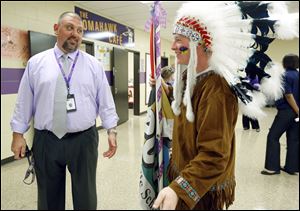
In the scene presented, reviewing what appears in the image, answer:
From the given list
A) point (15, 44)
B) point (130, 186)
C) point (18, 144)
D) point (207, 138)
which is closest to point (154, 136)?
point (207, 138)

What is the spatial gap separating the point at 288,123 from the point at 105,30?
3.57 meters

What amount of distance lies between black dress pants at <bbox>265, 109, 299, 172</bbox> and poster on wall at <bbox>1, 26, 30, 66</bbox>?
2.86 meters

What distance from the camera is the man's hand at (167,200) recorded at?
2.38 ft

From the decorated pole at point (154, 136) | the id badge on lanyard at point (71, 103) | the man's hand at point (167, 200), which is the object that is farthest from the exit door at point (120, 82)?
the man's hand at point (167, 200)

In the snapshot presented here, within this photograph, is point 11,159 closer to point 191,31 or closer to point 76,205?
point 76,205

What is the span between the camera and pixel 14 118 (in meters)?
1.36

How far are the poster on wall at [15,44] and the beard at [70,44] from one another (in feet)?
4.75

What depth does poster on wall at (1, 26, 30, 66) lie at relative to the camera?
98.0 inches

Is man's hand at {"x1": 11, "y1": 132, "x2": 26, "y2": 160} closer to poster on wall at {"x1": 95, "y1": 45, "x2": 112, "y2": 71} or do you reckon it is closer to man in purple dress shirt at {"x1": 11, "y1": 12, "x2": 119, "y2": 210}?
man in purple dress shirt at {"x1": 11, "y1": 12, "x2": 119, "y2": 210}

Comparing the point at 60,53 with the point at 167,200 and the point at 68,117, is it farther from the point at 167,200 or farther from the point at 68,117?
the point at 167,200

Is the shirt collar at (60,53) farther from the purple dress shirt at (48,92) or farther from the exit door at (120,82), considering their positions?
the exit door at (120,82)

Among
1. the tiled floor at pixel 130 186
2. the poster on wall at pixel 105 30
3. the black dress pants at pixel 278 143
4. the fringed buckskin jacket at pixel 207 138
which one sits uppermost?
the poster on wall at pixel 105 30

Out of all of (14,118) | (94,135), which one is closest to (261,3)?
(94,135)

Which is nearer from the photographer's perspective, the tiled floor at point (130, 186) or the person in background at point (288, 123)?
the tiled floor at point (130, 186)
